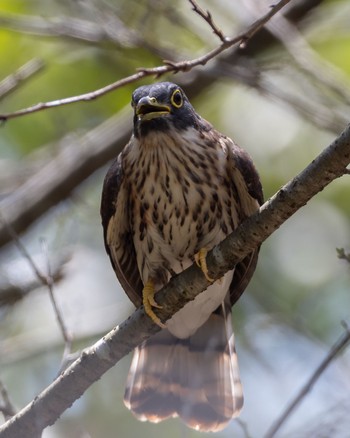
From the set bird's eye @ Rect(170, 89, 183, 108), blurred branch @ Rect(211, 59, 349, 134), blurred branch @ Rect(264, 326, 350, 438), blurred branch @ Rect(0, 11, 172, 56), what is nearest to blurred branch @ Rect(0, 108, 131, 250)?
blurred branch @ Rect(0, 11, 172, 56)

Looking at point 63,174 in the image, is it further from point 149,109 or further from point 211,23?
point 211,23

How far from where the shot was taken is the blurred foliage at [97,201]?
6.54 m

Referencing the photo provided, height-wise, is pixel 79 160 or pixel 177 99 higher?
pixel 177 99

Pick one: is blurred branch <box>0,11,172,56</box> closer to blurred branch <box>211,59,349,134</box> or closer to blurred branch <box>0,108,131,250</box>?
blurred branch <box>211,59,349,134</box>

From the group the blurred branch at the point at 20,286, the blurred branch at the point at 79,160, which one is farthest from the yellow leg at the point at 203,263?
the blurred branch at the point at 79,160

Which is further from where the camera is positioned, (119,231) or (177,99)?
(119,231)

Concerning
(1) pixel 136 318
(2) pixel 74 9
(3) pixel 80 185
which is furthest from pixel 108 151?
(1) pixel 136 318

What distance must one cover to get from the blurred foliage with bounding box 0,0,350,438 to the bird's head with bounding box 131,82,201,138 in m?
0.94

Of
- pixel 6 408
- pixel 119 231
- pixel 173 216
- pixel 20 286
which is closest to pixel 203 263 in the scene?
pixel 173 216

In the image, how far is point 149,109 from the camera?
515 cm

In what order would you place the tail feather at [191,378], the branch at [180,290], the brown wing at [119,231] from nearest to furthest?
the branch at [180,290] < the brown wing at [119,231] < the tail feather at [191,378]

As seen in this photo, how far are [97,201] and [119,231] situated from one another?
285cm

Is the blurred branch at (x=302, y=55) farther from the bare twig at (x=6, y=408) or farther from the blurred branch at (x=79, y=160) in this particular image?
the bare twig at (x=6, y=408)

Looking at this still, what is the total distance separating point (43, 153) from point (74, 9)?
105 centimetres
